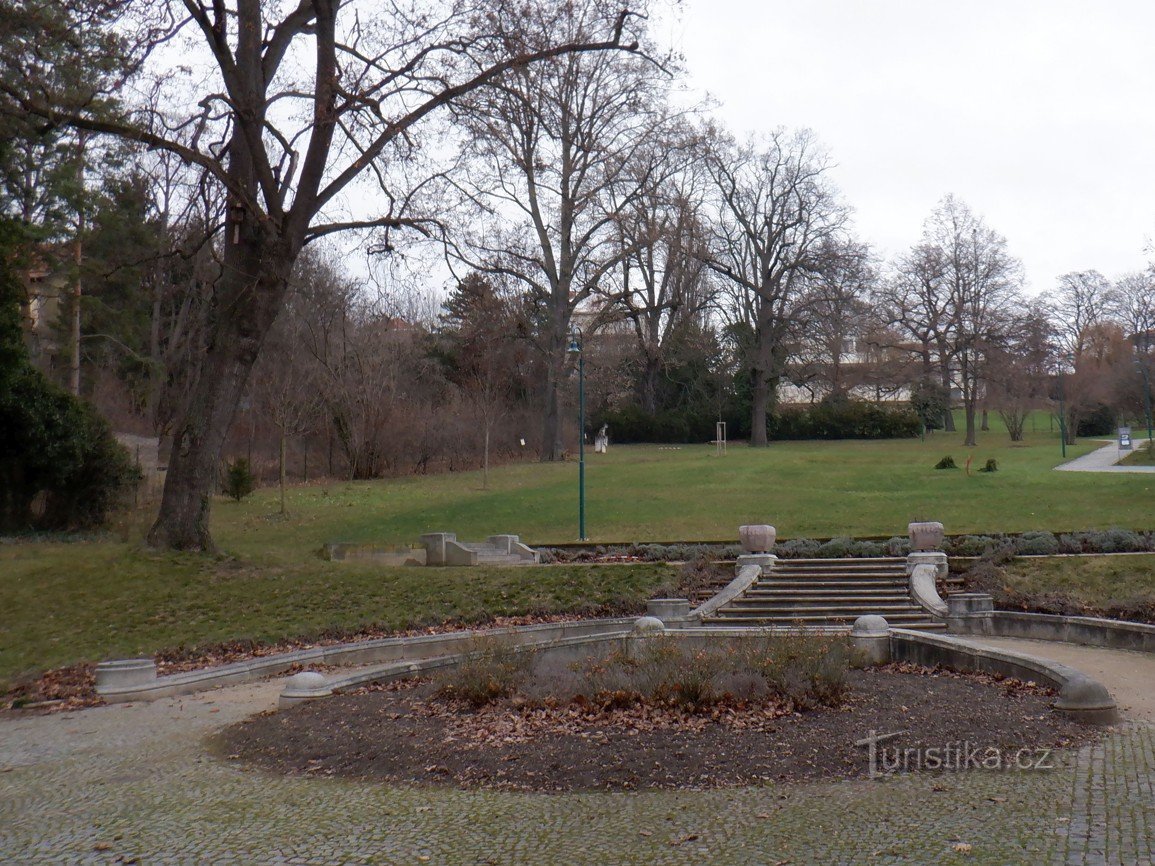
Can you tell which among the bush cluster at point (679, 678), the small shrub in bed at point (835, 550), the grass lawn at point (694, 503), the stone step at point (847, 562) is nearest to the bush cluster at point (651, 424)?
the grass lawn at point (694, 503)

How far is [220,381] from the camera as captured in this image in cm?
1806

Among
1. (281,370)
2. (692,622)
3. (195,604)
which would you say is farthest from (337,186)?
(281,370)

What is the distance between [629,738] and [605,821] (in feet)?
5.28

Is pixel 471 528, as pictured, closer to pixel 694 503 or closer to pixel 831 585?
pixel 694 503

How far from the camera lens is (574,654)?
39.0ft

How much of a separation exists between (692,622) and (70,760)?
9360mm

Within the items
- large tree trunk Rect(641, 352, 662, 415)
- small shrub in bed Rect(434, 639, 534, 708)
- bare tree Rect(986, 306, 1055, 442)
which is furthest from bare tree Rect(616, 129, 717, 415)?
small shrub in bed Rect(434, 639, 534, 708)

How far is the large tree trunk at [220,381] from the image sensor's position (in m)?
17.9

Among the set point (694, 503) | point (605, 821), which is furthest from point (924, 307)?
point (605, 821)

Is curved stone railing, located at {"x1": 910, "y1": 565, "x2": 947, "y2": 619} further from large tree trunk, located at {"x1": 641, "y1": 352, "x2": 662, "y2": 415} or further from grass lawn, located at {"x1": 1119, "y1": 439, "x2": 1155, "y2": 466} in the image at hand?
large tree trunk, located at {"x1": 641, "y1": 352, "x2": 662, "y2": 415}

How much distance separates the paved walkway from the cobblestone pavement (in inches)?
1203

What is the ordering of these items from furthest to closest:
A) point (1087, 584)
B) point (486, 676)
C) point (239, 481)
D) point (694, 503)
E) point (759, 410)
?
point (759, 410) < point (239, 481) < point (694, 503) < point (1087, 584) < point (486, 676)

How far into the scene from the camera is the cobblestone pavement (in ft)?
17.4

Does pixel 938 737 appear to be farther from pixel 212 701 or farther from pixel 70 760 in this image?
pixel 212 701
